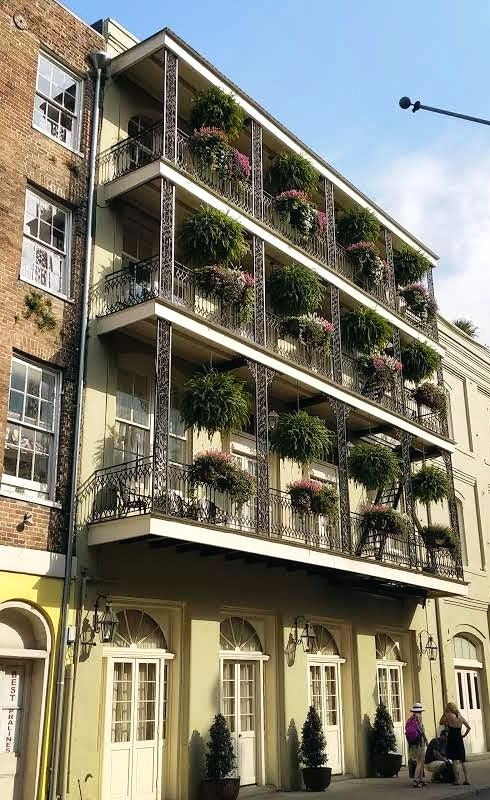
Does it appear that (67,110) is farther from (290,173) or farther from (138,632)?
(138,632)

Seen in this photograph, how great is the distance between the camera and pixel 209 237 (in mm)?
14430

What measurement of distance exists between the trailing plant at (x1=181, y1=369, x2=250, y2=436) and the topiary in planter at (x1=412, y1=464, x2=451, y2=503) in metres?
6.53

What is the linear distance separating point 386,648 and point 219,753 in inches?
273

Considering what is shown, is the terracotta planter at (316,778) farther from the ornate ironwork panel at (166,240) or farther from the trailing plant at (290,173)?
the trailing plant at (290,173)

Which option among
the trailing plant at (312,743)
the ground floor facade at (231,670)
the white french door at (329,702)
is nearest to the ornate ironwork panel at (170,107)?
the ground floor facade at (231,670)

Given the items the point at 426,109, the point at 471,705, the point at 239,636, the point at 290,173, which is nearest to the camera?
the point at 426,109

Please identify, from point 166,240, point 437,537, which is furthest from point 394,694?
point 166,240

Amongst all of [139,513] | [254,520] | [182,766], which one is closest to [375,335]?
[254,520]

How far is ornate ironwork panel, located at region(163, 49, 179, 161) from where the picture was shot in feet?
47.8

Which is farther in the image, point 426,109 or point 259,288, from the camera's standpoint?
point 259,288

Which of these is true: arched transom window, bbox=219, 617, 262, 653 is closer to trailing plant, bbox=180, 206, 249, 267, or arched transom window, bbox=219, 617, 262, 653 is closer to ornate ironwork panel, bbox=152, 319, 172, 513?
ornate ironwork panel, bbox=152, 319, 172, 513

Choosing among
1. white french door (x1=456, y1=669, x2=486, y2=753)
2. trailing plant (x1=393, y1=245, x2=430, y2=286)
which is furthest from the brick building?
white french door (x1=456, y1=669, x2=486, y2=753)

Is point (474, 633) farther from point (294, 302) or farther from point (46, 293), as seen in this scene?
point (46, 293)

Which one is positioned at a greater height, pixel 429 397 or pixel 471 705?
pixel 429 397
